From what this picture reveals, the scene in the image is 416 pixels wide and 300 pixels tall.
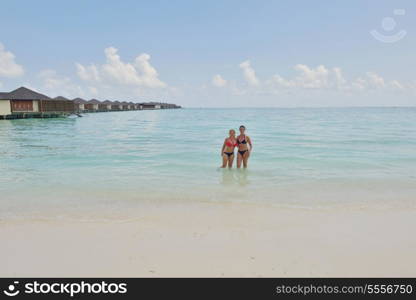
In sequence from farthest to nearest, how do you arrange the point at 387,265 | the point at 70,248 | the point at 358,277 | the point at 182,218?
1. the point at 182,218
2. the point at 70,248
3. the point at 387,265
4. the point at 358,277

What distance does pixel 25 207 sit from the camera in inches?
243

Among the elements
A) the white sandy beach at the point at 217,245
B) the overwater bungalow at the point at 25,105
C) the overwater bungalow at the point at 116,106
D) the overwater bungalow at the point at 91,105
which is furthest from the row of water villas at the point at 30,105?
the white sandy beach at the point at 217,245

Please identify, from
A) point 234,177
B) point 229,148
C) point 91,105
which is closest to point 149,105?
point 91,105

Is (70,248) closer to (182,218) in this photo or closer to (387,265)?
(182,218)

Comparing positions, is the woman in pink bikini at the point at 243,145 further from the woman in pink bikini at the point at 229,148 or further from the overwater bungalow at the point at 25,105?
the overwater bungalow at the point at 25,105

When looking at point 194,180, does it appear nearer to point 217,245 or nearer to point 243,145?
point 243,145

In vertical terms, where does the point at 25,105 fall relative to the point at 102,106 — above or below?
below

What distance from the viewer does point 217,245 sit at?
4133mm

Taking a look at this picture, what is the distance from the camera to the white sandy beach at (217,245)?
3.51 metres

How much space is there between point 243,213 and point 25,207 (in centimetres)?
426

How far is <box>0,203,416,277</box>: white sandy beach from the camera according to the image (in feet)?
11.5

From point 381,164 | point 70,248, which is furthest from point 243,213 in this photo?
point 381,164

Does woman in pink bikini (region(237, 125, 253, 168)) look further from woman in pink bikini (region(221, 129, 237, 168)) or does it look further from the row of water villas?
the row of water villas

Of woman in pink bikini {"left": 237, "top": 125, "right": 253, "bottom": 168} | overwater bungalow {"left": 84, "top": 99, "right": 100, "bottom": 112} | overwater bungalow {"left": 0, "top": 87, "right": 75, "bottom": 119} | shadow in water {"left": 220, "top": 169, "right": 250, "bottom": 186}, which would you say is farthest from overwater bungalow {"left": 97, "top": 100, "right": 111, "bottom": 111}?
shadow in water {"left": 220, "top": 169, "right": 250, "bottom": 186}
